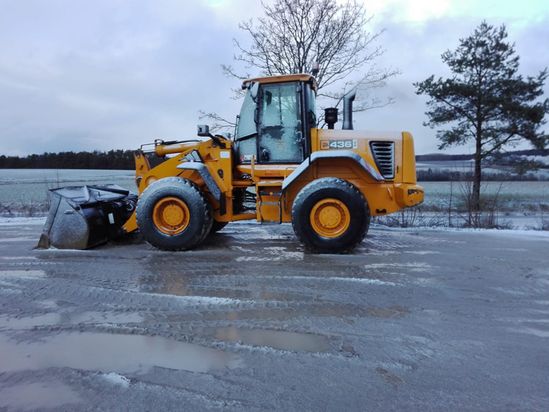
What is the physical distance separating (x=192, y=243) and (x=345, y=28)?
426 inches

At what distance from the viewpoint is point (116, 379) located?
2771 millimetres

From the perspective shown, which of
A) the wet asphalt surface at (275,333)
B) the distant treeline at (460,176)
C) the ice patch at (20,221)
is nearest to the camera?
the wet asphalt surface at (275,333)

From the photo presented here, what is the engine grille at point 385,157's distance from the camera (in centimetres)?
707

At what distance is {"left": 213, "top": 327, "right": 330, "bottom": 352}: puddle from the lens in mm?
3258

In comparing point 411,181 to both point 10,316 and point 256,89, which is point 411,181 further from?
point 10,316

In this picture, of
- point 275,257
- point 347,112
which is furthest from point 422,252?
point 347,112

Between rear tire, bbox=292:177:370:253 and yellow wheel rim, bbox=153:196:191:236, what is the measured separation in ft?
5.78

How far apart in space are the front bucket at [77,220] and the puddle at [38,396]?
14.9ft

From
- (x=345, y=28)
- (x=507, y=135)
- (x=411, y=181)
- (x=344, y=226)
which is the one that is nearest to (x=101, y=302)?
(x=344, y=226)

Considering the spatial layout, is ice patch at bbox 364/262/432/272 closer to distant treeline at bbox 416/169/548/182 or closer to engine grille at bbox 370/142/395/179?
engine grille at bbox 370/142/395/179

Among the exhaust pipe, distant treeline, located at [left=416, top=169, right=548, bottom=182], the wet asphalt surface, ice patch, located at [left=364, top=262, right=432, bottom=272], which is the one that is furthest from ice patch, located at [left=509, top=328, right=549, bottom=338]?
distant treeline, located at [left=416, top=169, right=548, bottom=182]

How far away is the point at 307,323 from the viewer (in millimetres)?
3732

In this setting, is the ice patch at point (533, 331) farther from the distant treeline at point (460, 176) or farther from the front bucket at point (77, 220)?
the front bucket at point (77, 220)

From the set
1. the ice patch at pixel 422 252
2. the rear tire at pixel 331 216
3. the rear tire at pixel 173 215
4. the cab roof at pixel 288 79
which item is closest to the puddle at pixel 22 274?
the rear tire at pixel 173 215
